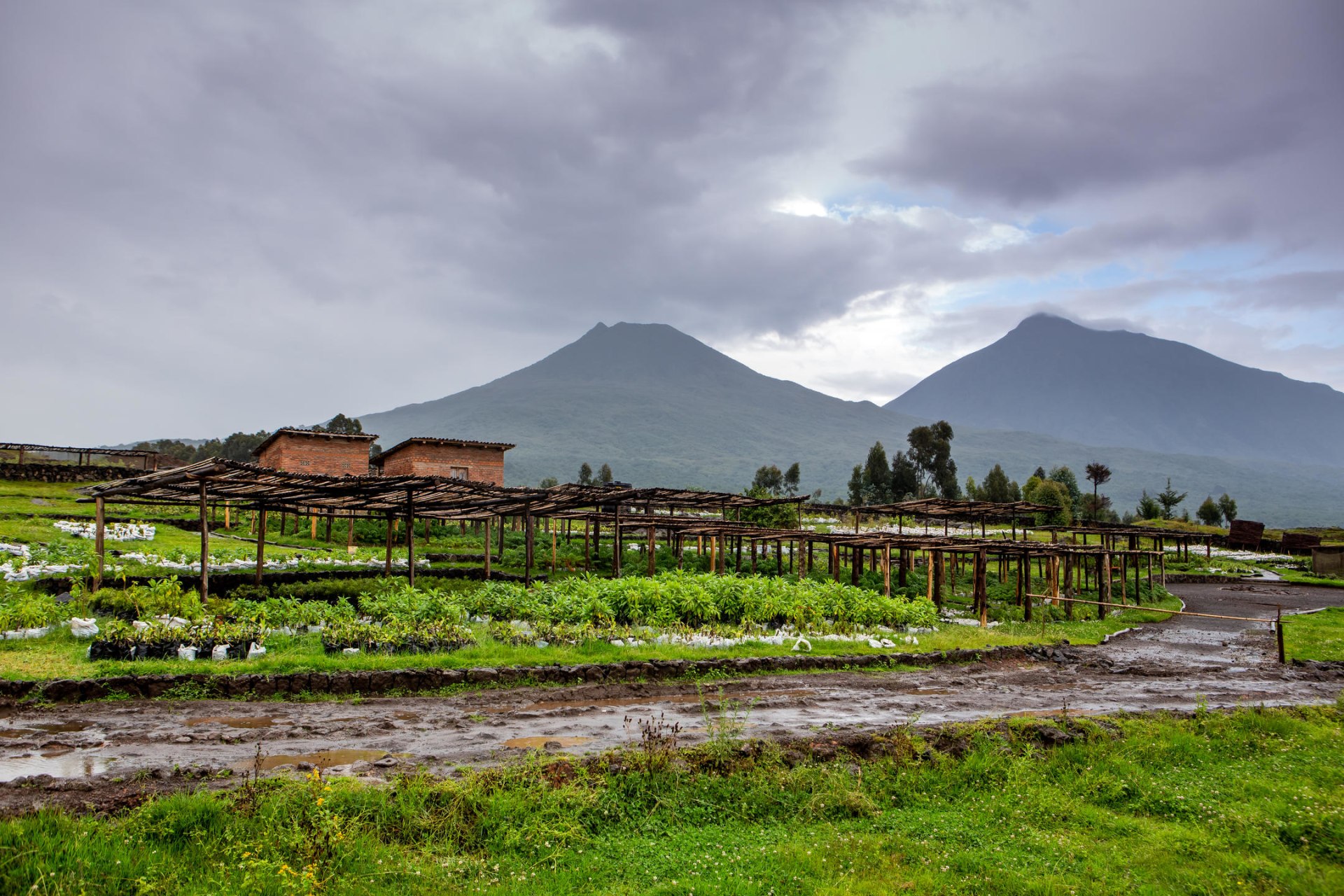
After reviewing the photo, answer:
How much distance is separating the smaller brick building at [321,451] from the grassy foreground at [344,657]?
27.8m

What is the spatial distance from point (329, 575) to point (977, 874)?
64.9 feet

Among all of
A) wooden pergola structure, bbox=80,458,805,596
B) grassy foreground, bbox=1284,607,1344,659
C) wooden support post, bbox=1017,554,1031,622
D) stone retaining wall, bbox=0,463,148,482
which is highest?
stone retaining wall, bbox=0,463,148,482

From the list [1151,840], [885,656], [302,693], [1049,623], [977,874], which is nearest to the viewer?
[977,874]

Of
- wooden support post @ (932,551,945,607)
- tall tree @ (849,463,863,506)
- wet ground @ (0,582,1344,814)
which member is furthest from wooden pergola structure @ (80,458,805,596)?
tall tree @ (849,463,863,506)

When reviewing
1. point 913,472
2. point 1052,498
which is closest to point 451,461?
point 1052,498

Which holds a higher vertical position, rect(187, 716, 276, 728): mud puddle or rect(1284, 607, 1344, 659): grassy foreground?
rect(187, 716, 276, 728): mud puddle

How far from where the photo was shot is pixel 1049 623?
23438 mm

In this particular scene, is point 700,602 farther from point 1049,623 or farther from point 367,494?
point 1049,623

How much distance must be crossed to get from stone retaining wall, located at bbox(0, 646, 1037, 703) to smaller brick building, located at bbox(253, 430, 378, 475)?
2967 centimetres

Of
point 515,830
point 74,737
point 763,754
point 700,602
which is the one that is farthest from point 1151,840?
point 74,737

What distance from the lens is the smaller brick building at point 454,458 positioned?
4078 cm

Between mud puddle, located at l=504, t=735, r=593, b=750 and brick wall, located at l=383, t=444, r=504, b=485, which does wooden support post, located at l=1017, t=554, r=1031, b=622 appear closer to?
mud puddle, located at l=504, t=735, r=593, b=750

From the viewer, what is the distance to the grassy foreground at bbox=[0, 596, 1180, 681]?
10766 millimetres

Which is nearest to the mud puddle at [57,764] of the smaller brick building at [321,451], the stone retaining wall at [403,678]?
the stone retaining wall at [403,678]
